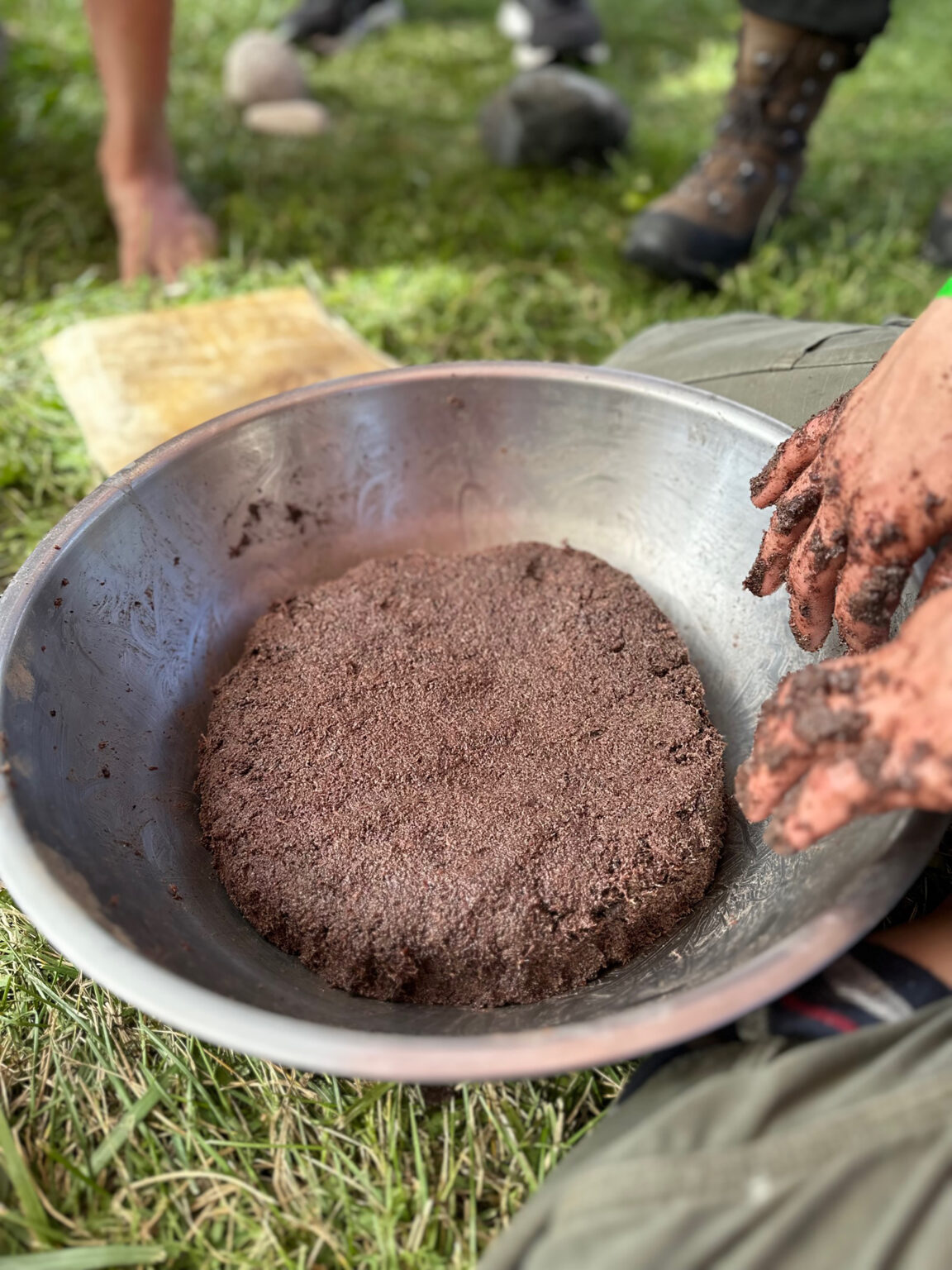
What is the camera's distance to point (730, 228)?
2.31 m

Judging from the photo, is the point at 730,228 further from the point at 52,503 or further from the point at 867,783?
the point at 867,783

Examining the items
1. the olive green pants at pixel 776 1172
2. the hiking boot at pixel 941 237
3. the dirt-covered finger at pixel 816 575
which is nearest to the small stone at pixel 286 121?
the hiking boot at pixel 941 237

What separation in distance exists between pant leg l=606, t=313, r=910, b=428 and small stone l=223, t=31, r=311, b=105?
7.29ft

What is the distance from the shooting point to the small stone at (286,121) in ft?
10.1

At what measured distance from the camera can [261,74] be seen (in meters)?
3.14

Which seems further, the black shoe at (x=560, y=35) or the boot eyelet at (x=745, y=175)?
the black shoe at (x=560, y=35)

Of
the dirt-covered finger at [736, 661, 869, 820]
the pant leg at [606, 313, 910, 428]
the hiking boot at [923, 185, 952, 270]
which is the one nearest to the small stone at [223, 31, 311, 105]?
the hiking boot at [923, 185, 952, 270]

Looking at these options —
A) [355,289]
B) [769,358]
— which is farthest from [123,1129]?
[355,289]

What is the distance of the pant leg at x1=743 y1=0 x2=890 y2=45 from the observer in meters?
2.01

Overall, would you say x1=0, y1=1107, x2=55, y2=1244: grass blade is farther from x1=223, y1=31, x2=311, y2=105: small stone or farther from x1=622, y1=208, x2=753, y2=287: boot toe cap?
x1=223, y1=31, x2=311, y2=105: small stone

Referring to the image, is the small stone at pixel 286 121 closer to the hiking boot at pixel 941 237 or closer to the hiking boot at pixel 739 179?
the hiking boot at pixel 739 179

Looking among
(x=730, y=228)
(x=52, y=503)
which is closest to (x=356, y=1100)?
(x=52, y=503)

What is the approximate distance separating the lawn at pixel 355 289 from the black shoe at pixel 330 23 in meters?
0.09

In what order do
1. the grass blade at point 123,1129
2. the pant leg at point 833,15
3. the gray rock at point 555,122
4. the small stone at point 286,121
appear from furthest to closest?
1. the small stone at point 286,121
2. the gray rock at point 555,122
3. the pant leg at point 833,15
4. the grass blade at point 123,1129
